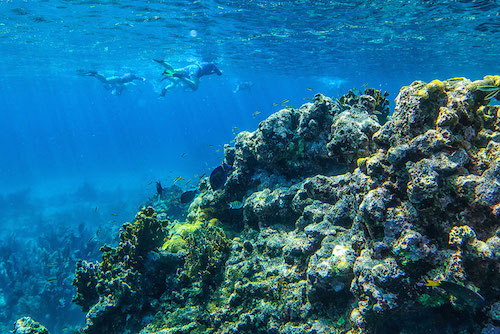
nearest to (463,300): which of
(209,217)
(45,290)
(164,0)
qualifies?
(209,217)

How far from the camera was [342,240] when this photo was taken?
4473 mm

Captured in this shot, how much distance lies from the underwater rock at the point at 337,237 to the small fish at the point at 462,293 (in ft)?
0.09

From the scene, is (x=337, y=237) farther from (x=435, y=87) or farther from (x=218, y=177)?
(x=218, y=177)

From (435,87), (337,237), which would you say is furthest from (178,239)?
(435,87)

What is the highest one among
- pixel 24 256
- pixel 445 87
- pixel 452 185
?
pixel 445 87

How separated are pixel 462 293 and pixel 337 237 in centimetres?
200

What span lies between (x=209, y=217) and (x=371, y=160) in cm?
528

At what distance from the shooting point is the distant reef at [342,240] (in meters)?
3.04

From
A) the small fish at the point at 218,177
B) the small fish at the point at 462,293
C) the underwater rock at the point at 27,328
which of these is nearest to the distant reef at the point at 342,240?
the small fish at the point at 462,293

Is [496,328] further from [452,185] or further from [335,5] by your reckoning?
[335,5]

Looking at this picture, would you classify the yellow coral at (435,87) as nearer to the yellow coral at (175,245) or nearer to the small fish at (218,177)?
the small fish at (218,177)

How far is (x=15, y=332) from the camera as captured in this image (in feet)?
15.6

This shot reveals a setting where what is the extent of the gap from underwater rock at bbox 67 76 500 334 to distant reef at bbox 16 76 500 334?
18 millimetres

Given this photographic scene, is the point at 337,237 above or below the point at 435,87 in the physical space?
below
